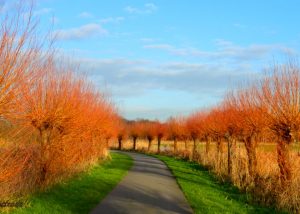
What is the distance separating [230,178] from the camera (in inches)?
751

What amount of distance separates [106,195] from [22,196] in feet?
9.75

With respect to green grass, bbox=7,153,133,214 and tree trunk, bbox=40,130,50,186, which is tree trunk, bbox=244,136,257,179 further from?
tree trunk, bbox=40,130,50,186

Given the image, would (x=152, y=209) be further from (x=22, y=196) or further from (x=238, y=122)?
(x=238, y=122)

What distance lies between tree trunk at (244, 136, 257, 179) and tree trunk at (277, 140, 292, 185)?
255 cm

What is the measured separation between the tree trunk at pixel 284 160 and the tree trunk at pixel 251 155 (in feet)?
8.37

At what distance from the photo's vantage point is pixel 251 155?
18.1 meters

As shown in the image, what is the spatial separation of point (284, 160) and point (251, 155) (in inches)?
161

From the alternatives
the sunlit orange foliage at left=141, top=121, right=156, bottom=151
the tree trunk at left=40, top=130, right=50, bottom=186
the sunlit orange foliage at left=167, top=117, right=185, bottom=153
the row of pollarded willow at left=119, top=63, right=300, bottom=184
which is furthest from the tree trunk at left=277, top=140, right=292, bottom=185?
the sunlit orange foliage at left=141, top=121, right=156, bottom=151

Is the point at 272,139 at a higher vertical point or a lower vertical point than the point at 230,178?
higher

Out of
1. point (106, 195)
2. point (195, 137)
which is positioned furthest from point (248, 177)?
point (195, 137)

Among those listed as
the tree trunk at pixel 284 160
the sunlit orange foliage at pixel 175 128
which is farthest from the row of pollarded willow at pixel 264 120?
the sunlit orange foliage at pixel 175 128

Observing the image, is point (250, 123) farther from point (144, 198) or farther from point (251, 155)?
point (144, 198)

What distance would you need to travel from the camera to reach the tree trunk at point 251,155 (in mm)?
17200

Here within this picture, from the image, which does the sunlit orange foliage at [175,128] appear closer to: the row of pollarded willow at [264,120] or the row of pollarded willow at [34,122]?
the row of pollarded willow at [264,120]
